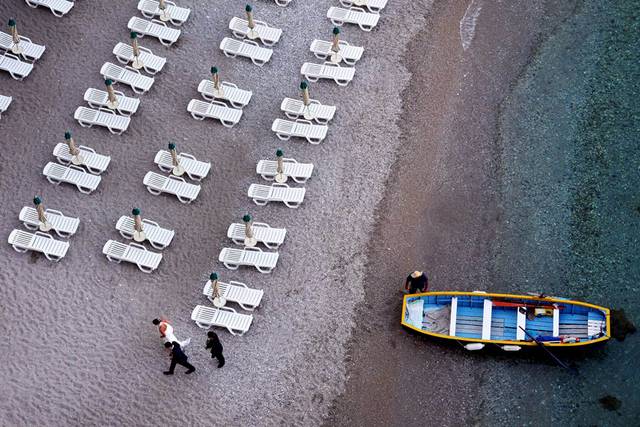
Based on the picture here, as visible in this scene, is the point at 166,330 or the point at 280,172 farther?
the point at 280,172

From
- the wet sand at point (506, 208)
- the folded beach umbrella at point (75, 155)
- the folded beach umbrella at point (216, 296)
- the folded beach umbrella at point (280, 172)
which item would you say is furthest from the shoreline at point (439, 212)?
the folded beach umbrella at point (75, 155)

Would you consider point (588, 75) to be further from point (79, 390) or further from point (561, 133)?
point (79, 390)

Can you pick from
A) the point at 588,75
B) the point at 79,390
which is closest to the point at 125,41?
the point at 79,390

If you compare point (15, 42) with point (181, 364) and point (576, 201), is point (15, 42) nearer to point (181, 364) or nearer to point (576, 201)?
point (181, 364)

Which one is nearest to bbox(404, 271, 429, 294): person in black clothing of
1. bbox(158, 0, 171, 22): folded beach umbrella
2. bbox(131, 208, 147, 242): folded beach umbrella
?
bbox(131, 208, 147, 242): folded beach umbrella

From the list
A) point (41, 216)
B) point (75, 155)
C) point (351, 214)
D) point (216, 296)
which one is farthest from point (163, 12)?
point (216, 296)

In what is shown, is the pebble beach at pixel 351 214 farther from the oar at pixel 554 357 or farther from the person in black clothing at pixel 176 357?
the person in black clothing at pixel 176 357

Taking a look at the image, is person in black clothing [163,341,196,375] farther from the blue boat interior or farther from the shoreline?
the blue boat interior
